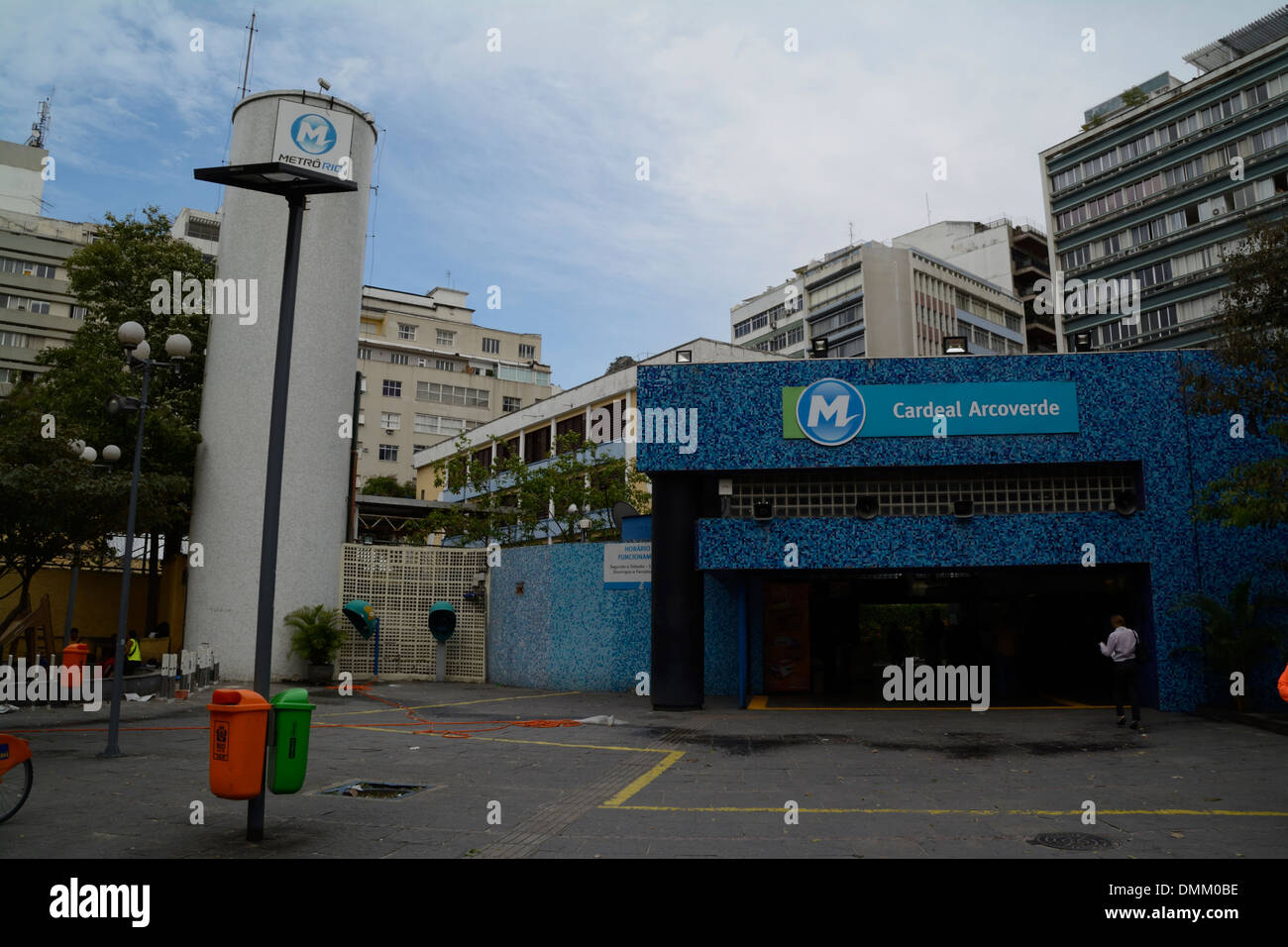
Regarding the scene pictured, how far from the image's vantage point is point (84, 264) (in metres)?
29.8

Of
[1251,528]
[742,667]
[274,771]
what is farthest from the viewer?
[742,667]

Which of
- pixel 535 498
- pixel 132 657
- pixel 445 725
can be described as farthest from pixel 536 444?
pixel 445 725

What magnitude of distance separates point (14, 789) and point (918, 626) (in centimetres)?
1792

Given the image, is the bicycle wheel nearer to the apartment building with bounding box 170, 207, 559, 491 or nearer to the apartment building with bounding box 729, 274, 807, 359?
the apartment building with bounding box 170, 207, 559, 491

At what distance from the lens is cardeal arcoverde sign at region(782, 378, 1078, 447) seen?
1648 centimetres

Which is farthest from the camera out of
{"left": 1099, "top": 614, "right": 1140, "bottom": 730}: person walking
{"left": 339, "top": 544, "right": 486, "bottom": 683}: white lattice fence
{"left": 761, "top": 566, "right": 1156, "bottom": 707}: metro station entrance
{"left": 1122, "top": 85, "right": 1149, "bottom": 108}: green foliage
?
{"left": 1122, "top": 85, "right": 1149, "bottom": 108}: green foliage

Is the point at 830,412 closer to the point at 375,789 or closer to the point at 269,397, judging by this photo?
the point at 375,789

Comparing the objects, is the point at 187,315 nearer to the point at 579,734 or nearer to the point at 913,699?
the point at 579,734

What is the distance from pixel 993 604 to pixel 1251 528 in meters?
5.27

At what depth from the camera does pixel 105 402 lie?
87.6ft

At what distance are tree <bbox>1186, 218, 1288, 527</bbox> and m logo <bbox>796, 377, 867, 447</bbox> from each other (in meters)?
5.43

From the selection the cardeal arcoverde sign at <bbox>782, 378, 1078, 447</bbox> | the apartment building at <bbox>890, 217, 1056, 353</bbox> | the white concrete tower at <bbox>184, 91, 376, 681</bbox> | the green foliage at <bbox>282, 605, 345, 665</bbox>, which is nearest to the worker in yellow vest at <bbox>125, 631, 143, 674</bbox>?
the green foliage at <bbox>282, 605, 345, 665</bbox>

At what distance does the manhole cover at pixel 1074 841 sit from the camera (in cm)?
674
